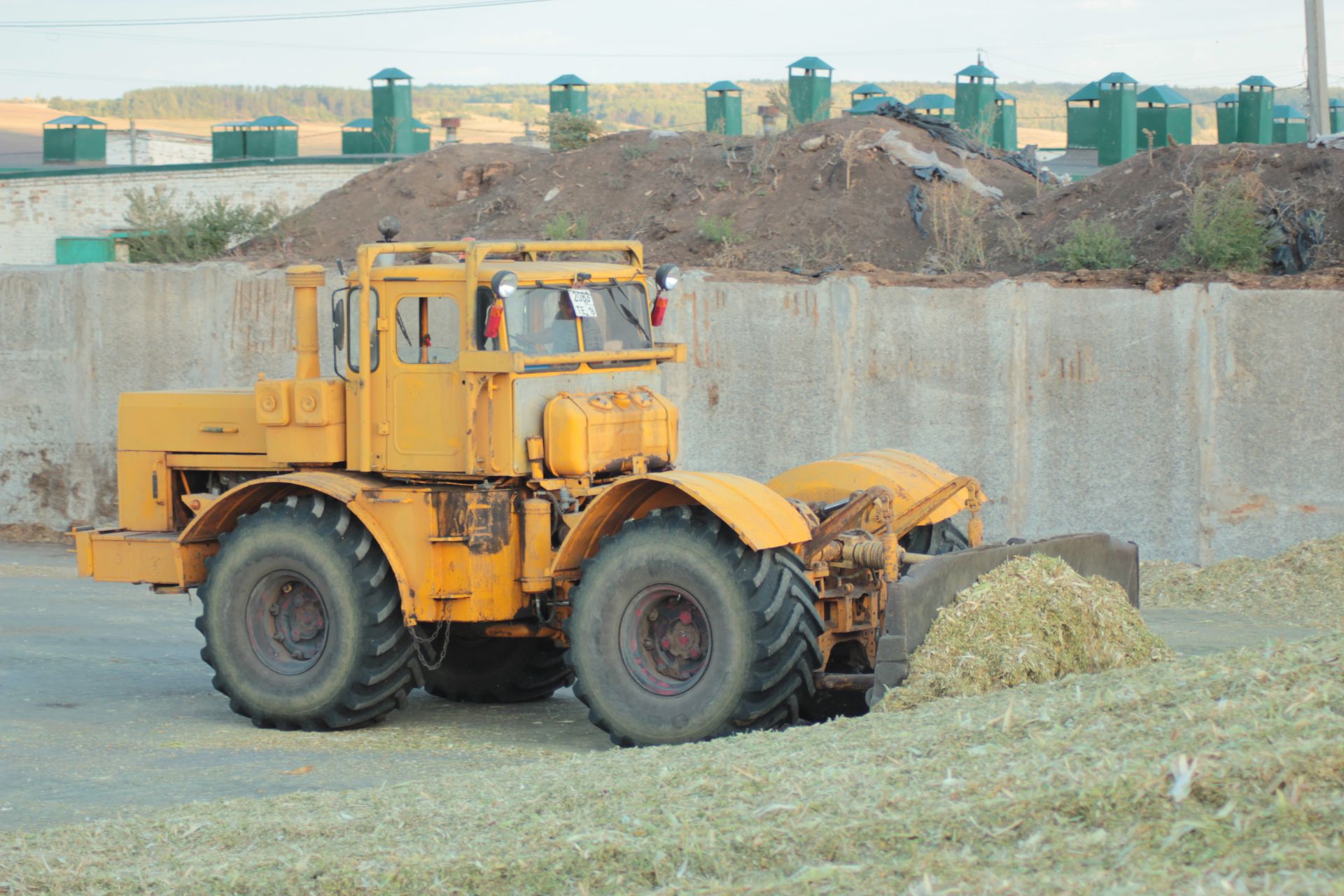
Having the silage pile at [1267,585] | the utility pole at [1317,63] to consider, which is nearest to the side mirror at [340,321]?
the silage pile at [1267,585]

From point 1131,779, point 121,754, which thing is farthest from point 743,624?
point 121,754

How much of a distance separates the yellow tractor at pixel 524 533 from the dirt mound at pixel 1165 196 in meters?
→ 8.35

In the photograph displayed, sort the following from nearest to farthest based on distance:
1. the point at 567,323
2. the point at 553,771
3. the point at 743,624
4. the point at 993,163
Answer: the point at 553,771 < the point at 743,624 < the point at 567,323 < the point at 993,163

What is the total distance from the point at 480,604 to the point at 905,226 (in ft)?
38.4

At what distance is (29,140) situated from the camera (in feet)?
230

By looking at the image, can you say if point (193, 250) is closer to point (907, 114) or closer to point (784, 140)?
point (784, 140)

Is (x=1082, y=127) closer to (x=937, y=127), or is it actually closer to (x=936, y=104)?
(x=936, y=104)

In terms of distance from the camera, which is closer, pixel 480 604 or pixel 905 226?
pixel 480 604

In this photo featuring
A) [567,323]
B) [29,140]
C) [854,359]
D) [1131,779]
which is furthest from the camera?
[29,140]

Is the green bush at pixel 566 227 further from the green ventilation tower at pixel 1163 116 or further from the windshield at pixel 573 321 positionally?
the green ventilation tower at pixel 1163 116

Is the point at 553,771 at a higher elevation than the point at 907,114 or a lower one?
lower

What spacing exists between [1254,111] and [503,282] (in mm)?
32602

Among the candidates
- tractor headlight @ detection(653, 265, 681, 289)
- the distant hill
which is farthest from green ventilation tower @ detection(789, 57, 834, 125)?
the distant hill

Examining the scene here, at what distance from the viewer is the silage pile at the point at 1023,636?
23.7 feet
